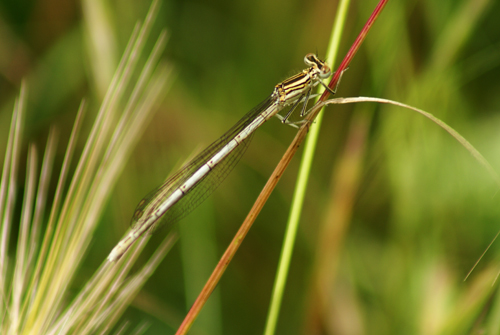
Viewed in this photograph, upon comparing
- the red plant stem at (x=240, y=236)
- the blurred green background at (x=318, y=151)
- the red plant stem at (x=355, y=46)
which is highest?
the blurred green background at (x=318, y=151)

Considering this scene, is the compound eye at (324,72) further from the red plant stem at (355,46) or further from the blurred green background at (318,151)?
the red plant stem at (355,46)

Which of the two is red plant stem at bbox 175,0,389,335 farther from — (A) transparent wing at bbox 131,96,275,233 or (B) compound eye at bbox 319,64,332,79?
(A) transparent wing at bbox 131,96,275,233

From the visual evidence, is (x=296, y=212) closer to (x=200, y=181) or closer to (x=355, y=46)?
(x=355, y=46)

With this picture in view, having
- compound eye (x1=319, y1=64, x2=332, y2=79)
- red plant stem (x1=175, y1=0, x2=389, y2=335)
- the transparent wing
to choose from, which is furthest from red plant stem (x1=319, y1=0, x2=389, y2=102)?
the transparent wing

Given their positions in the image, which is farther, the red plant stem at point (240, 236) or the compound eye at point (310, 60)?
the compound eye at point (310, 60)

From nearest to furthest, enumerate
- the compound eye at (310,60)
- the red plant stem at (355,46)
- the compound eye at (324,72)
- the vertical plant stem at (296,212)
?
the red plant stem at (355,46) < the vertical plant stem at (296,212) < the compound eye at (324,72) < the compound eye at (310,60)

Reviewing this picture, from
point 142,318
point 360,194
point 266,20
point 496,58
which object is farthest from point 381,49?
point 142,318

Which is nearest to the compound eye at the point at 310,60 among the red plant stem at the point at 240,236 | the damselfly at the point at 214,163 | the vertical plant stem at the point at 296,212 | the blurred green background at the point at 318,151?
the damselfly at the point at 214,163
